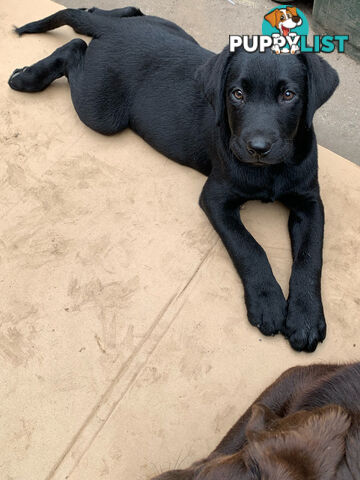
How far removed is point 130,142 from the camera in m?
3.31

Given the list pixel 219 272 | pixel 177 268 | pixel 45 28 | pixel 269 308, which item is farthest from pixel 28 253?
pixel 45 28

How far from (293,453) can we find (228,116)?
166 cm

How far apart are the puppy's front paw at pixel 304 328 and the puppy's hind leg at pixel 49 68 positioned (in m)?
1.83

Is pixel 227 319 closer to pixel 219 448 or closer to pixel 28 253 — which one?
pixel 219 448

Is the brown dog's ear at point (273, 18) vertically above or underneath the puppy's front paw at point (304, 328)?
above

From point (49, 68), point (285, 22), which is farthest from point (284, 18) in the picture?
point (49, 68)

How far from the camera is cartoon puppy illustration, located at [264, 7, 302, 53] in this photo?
13.8 feet

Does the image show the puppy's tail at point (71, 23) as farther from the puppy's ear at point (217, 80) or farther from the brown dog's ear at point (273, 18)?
the brown dog's ear at point (273, 18)

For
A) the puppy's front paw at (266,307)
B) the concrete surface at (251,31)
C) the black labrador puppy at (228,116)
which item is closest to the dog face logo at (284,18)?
the concrete surface at (251,31)

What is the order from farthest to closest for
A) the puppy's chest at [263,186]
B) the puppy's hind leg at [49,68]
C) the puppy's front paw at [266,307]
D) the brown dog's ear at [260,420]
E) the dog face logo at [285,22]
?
the dog face logo at [285,22], the puppy's hind leg at [49,68], the puppy's chest at [263,186], the puppy's front paw at [266,307], the brown dog's ear at [260,420]

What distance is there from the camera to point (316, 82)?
2.55m

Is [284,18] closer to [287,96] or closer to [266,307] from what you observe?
[287,96]

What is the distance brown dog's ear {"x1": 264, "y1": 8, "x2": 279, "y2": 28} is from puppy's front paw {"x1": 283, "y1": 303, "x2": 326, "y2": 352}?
2.48 m

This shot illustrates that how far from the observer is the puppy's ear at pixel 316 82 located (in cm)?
255
